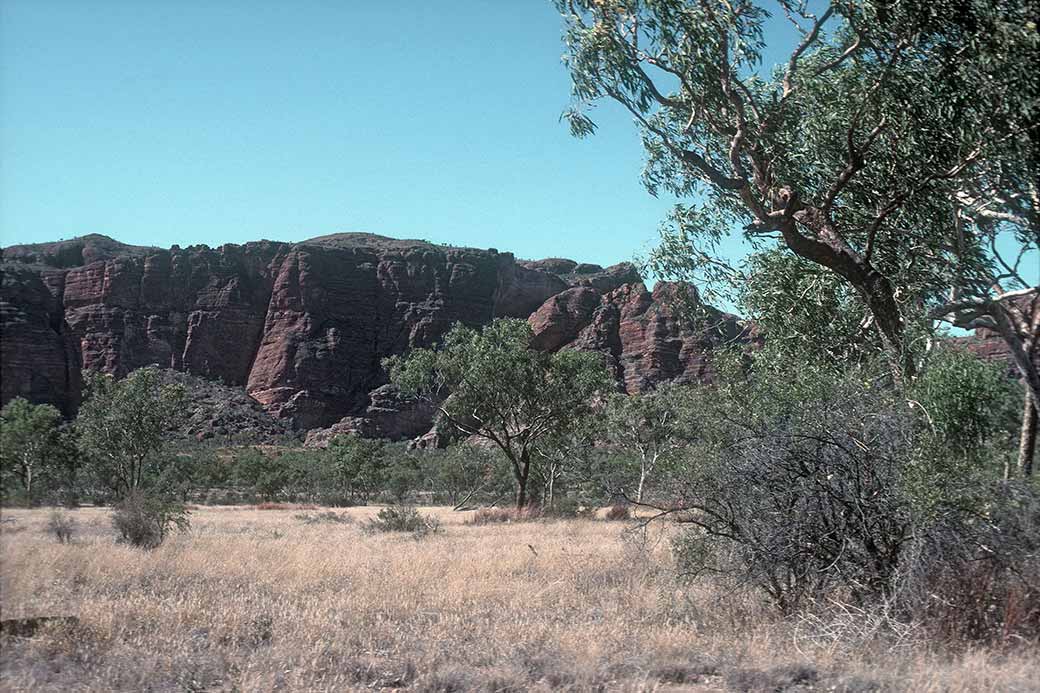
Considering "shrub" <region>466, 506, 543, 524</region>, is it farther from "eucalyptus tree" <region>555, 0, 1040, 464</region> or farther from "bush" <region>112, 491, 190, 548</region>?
"eucalyptus tree" <region>555, 0, 1040, 464</region>

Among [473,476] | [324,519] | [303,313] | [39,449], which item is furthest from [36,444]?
[303,313]

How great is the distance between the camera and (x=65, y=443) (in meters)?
35.6

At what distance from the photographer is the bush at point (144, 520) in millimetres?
14305

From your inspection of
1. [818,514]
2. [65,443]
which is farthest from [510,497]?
[818,514]

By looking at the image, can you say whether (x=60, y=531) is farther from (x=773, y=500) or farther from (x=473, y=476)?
(x=473, y=476)

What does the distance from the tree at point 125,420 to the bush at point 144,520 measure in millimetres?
12094

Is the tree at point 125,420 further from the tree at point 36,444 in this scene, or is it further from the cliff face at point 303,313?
the cliff face at point 303,313

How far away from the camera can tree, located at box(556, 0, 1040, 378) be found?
8.66 metres

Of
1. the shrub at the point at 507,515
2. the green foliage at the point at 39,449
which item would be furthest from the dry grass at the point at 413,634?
the shrub at the point at 507,515

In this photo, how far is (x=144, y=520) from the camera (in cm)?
1459

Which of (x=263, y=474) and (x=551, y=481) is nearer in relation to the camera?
(x=551, y=481)

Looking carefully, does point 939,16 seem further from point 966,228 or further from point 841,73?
point 966,228

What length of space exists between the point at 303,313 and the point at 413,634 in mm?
122133

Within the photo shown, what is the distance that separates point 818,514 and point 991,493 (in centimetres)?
140
